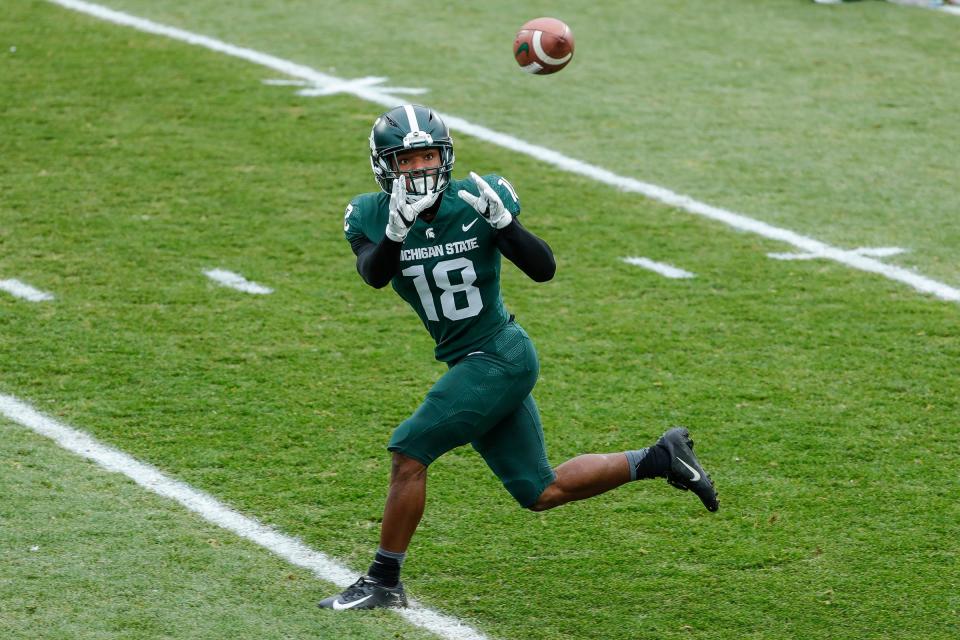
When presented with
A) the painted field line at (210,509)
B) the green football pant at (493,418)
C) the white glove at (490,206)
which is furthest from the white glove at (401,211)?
the painted field line at (210,509)

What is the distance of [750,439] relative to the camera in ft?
23.2

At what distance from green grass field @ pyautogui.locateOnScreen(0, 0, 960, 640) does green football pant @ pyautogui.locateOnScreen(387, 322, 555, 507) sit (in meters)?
0.51

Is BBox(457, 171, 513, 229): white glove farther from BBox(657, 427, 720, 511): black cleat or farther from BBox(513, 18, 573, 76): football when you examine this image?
BBox(513, 18, 573, 76): football

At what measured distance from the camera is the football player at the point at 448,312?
17.8ft

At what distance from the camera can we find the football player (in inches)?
213

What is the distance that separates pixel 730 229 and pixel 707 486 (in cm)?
434

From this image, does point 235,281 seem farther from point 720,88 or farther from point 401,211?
point 720,88

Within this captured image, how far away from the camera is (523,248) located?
5434 millimetres

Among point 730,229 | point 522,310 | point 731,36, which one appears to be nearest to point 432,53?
point 731,36

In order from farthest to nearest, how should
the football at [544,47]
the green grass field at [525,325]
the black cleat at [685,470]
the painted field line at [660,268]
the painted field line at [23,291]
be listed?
the painted field line at [660,268]
the painted field line at [23,291]
the football at [544,47]
the black cleat at [685,470]
the green grass field at [525,325]

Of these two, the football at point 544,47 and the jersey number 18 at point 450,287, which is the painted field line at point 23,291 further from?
the jersey number 18 at point 450,287

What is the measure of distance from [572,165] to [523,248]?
6001 millimetres

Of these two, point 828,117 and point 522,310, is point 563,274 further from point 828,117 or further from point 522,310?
point 828,117

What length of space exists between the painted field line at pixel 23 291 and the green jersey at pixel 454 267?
12.3 ft
